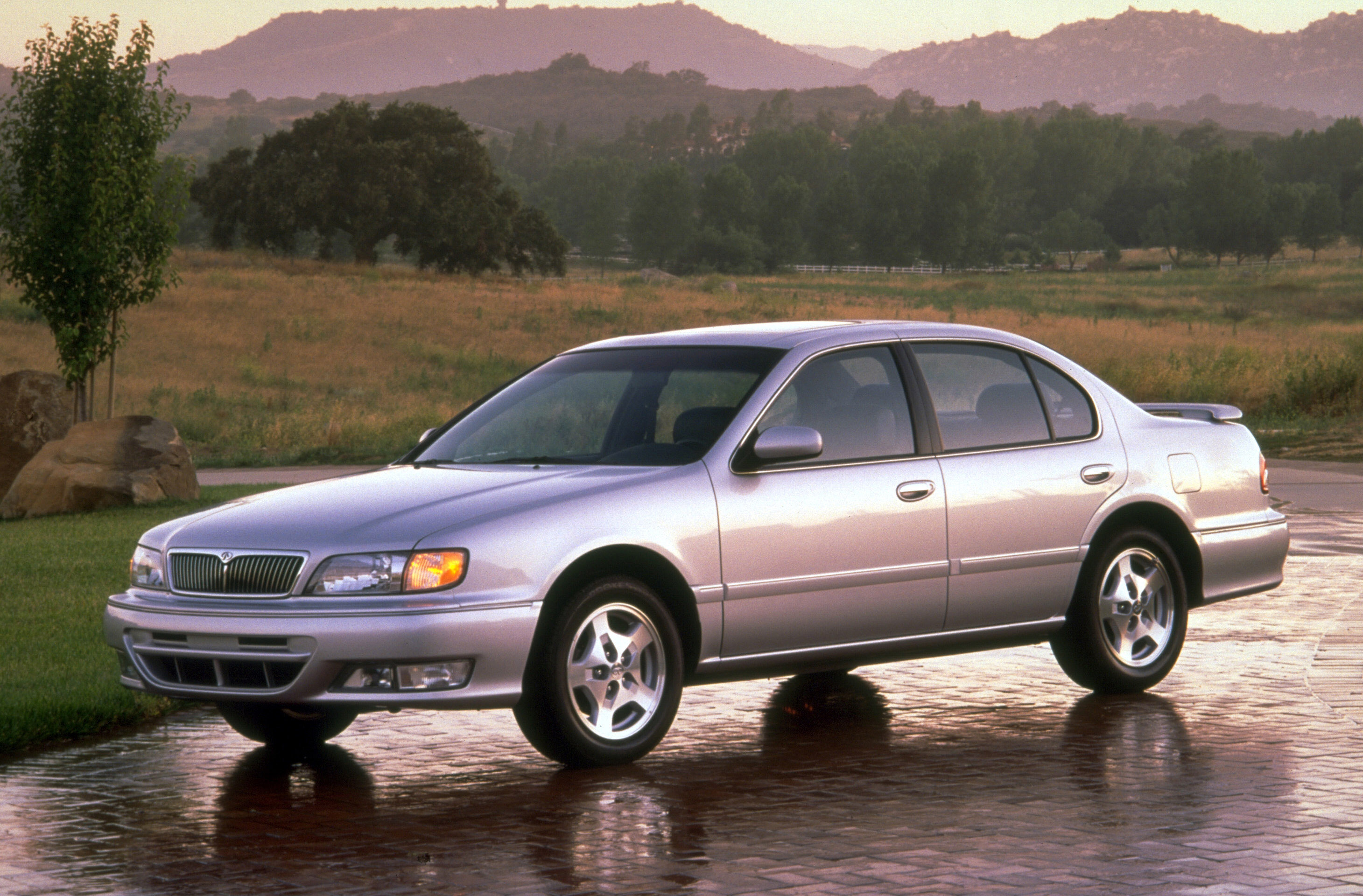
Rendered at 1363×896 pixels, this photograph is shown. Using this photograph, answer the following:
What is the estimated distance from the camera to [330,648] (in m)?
6.52

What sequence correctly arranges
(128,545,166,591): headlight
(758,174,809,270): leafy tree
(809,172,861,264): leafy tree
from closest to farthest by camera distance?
(128,545,166,591): headlight
(758,174,809,270): leafy tree
(809,172,861,264): leafy tree

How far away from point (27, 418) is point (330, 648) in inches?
613

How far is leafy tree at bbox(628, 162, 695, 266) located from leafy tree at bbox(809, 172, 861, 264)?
45.0ft

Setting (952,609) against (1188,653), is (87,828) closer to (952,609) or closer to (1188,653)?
(952,609)

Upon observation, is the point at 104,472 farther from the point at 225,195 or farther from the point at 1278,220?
the point at 1278,220

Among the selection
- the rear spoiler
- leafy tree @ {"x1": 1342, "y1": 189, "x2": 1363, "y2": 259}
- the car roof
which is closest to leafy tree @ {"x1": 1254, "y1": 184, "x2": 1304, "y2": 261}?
leafy tree @ {"x1": 1342, "y1": 189, "x2": 1363, "y2": 259}

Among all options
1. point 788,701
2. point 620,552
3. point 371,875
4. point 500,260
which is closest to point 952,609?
point 788,701

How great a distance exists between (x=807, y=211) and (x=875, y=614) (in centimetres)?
17617

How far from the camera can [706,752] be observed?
748cm

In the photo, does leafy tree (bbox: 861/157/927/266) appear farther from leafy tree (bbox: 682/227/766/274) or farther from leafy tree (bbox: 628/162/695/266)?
leafy tree (bbox: 682/227/766/274)

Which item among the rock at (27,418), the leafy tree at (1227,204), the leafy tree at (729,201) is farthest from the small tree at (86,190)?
the leafy tree at (1227,204)

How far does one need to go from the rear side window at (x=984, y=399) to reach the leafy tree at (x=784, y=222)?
159 metres

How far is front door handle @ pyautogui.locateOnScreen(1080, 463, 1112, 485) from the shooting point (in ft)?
28.3

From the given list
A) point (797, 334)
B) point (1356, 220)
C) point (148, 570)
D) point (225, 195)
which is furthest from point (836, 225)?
point (148, 570)
